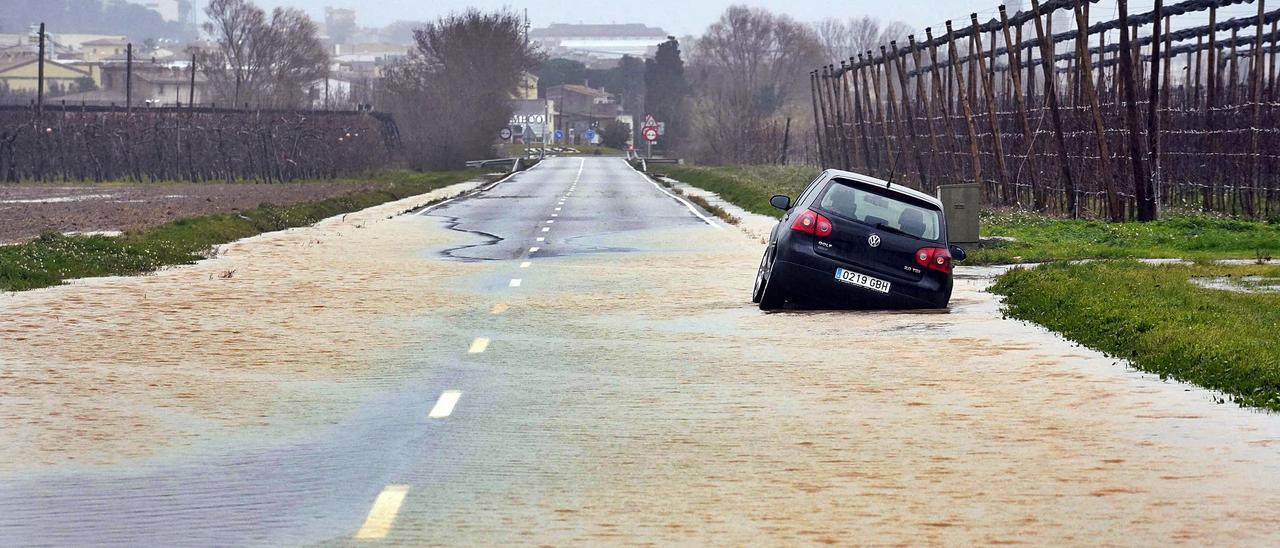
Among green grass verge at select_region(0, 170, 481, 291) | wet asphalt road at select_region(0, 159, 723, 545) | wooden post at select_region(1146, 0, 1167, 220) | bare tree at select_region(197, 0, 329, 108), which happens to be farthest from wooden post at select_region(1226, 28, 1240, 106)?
bare tree at select_region(197, 0, 329, 108)

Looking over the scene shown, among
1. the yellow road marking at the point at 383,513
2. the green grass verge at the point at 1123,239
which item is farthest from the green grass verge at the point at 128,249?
the yellow road marking at the point at 383,513

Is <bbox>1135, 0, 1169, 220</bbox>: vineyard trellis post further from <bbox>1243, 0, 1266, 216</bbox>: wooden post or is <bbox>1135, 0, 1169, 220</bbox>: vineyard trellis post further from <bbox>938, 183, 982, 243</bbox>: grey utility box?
<bbox>938, 183, 982, 243</bbox>: grey utility box

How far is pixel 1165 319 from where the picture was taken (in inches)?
623

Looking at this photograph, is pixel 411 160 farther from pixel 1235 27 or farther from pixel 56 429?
pixel 56 429

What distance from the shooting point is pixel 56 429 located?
1060 cm

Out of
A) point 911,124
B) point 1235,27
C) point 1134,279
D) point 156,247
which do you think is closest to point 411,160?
point 911,124

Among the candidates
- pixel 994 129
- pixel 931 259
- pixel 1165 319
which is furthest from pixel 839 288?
pixel 994 129

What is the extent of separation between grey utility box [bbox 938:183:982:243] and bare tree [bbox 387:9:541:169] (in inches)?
3353

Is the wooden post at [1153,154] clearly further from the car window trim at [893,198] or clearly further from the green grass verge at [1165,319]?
the car window trim at [893,198]

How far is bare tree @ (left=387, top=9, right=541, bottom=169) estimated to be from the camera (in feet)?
379

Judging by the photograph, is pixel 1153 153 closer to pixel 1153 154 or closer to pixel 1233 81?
pixel 1153 154

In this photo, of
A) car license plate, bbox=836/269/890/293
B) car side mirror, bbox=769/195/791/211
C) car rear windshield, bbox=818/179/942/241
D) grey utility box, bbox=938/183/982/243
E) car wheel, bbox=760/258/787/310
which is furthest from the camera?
grey utility box, bbox=938/183/982/243

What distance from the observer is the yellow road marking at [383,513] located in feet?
25.4

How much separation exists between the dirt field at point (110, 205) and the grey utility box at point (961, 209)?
48.8 feet
